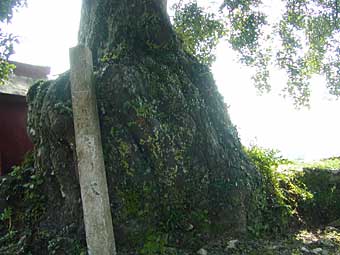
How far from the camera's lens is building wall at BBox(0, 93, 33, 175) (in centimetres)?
712

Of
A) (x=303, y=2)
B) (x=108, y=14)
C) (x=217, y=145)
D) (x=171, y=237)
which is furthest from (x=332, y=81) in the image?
(x=171, y=237)

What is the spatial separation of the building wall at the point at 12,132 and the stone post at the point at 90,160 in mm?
5042

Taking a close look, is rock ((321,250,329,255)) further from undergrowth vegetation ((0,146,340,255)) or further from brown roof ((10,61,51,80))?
brown roof ((10,61,51,80))

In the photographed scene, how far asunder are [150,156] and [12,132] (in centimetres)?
546

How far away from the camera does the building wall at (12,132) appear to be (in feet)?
23.4

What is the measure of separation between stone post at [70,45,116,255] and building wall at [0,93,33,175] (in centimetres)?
504

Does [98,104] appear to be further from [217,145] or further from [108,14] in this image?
[108,14]

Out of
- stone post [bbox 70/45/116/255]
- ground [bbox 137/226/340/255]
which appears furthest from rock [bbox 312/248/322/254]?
stone post [bbox 70/45/116/255]

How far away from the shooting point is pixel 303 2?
696 centimetres

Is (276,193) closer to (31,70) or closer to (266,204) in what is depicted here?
(266,204)

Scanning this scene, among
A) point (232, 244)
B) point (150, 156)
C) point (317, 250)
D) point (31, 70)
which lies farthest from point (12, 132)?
point (317, 250)

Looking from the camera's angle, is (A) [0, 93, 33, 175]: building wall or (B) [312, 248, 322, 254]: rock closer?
(B) [312, 248, 322, 254]: rock

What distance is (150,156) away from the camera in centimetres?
336

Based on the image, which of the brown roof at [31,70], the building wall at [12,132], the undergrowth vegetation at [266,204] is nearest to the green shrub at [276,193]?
the undergrowth vegetation at [266,204]
